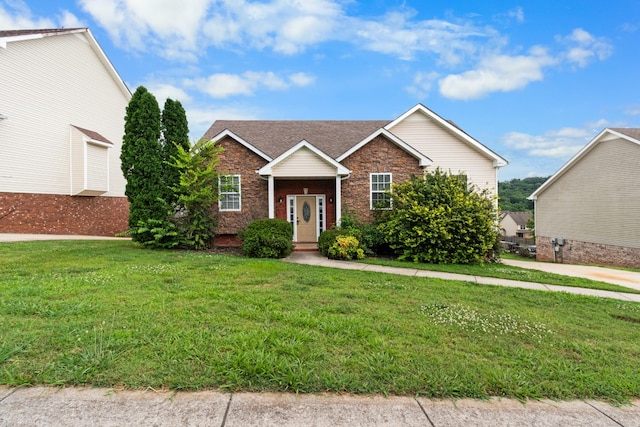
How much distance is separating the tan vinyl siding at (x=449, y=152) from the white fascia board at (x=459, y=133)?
0.63ft

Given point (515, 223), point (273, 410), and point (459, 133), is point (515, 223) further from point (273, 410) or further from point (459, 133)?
point (273, 410)

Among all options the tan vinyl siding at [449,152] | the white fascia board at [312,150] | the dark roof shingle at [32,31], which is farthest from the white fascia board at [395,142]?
the dark roof shingle at [32,31]

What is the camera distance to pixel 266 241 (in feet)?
37.5

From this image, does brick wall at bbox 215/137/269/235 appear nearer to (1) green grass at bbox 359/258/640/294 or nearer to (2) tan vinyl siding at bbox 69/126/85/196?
(1) green grass at bbox 359/258/640/294

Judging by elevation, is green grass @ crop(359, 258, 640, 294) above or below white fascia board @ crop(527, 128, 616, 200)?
below

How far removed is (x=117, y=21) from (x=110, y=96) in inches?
314

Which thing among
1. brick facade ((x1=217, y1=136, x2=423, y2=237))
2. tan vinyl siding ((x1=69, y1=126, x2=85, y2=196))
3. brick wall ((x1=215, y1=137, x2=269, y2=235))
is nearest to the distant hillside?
brick facade ((x1=217, y1=136, x2=423, y2=237))

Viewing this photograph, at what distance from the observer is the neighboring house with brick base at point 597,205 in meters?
18.9

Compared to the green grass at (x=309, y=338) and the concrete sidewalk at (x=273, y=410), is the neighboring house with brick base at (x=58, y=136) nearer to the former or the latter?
the green grass at (x=309, y=338)

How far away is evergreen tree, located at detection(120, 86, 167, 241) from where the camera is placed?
12016mm

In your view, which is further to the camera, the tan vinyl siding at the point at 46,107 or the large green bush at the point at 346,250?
the tan vinyl siding at the point at 46,107

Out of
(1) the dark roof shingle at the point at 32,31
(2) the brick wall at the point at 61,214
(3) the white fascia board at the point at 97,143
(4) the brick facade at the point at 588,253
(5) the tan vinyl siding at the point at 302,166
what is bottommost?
(4) the brick facade at the point at 588,253

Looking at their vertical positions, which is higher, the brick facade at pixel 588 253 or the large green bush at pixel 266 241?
the large green bush at pixel 266 241

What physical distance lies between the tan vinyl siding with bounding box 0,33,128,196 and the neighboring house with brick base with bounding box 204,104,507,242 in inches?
267
